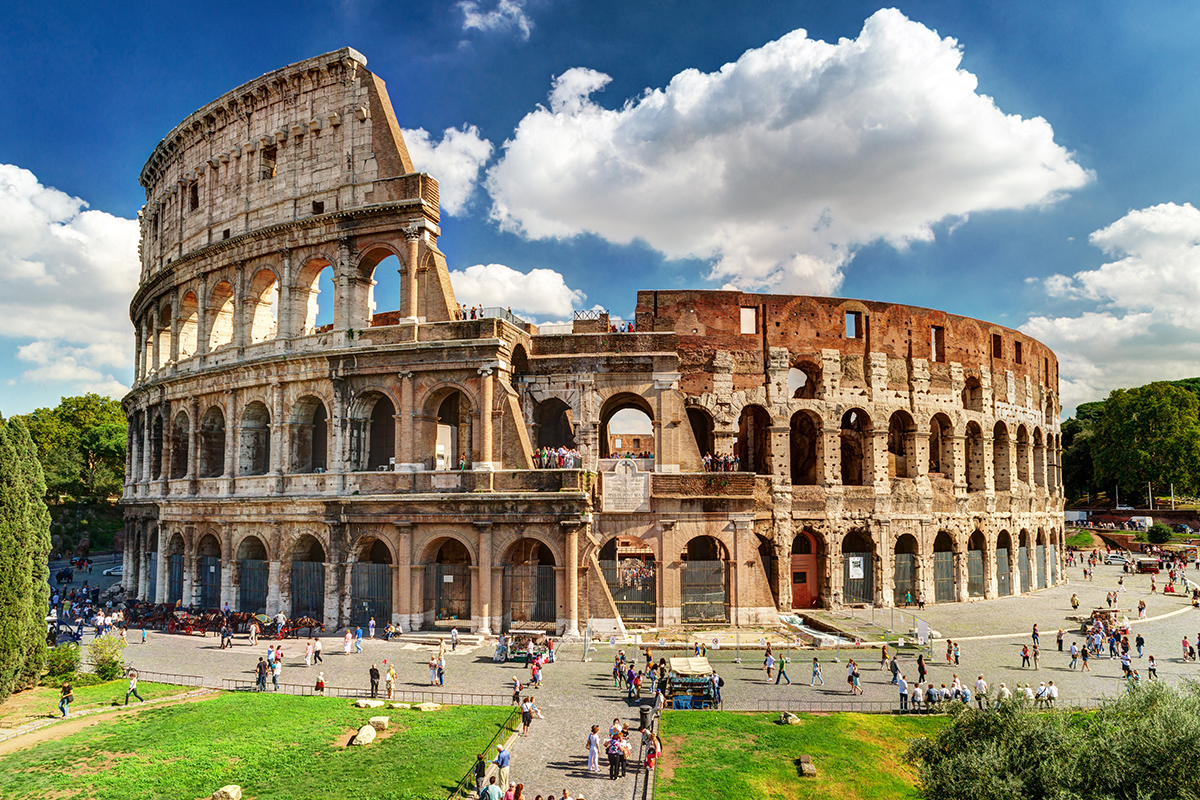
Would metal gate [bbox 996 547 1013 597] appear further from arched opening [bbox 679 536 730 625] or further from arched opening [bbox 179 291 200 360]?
arched opening [bbox 179 291 200 360]

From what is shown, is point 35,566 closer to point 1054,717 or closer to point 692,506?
point 692,506

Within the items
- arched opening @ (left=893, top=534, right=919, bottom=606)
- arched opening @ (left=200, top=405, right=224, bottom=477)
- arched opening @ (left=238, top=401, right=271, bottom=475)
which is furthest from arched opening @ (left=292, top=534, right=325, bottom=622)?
arched opening @ (left=893, top=534, right=919, bottom=606)

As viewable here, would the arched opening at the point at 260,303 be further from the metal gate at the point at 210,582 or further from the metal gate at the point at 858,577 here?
the metal gate at the point at 858,577

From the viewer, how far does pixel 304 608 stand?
31.6 meters

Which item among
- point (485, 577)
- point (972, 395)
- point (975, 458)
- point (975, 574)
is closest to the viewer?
point (485, 577)

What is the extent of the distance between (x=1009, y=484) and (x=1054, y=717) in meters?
32.0

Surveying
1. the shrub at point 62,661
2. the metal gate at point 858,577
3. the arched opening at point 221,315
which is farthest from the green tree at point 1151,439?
the shrub at point 62,661

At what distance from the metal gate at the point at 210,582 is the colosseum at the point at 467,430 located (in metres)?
0.15

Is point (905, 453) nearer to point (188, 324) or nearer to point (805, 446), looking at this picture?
point (805, 446)

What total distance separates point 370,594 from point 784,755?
18726mm

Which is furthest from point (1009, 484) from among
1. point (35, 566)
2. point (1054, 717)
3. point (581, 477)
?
point (35, 566)

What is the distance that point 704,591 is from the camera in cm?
3062

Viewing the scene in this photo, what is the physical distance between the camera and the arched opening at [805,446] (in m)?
36.3

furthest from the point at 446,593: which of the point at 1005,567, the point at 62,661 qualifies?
the point at 1005,567
